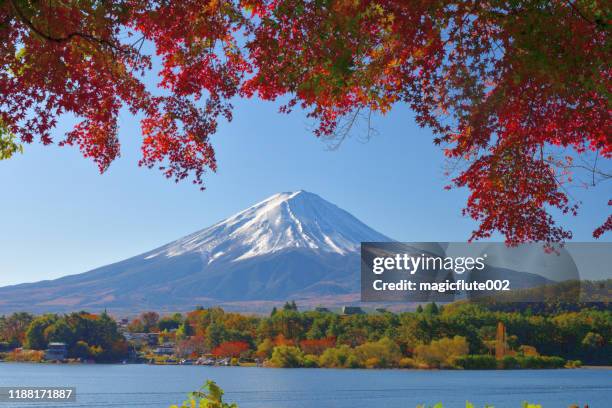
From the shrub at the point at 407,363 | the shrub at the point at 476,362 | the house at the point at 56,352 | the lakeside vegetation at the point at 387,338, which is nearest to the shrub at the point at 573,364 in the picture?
the lakeside vegetation at the point at 387,338

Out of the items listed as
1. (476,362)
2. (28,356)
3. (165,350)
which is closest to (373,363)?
(476,362)

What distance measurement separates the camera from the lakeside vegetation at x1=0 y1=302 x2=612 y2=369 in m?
60.2

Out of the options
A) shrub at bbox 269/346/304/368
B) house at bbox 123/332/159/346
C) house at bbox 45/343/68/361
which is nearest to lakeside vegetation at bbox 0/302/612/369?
shrub at bbox 269/346/304/368

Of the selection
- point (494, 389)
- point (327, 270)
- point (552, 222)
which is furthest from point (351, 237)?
point (552, 222)

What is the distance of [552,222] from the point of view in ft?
27.8

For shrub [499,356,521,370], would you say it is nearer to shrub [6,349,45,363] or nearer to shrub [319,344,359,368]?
shrub [319,344,359,368]

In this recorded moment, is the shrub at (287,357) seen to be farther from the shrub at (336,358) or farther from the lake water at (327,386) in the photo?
the shrub at (336,358)

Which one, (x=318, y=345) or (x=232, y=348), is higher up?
(x=318, y=345)

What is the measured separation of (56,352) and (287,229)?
73.2 meters

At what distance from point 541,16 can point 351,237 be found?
435 feet

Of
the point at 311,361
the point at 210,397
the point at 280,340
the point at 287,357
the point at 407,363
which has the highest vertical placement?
the point at 210,397

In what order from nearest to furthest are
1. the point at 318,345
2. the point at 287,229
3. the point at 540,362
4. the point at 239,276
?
1. the point at 540,362
2. the point at 318,345
3. the point at 287,229
4. the point at 239,276

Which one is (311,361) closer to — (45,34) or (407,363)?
(407,363)

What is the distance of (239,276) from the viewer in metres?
161
